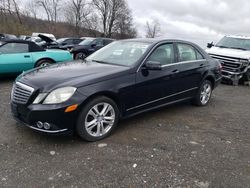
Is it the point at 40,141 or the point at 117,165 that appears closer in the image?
the point at 117,165

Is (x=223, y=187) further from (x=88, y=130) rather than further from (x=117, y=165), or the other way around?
(x=88, y=130)

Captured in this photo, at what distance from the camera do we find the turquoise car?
7.16 metres

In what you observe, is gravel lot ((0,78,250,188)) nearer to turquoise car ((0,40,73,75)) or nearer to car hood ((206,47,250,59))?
turquoise car ((0,40,73,75))

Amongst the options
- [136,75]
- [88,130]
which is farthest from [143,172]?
[136,75]

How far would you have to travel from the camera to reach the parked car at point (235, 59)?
29.8ft

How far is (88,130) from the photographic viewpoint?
3.55 metres

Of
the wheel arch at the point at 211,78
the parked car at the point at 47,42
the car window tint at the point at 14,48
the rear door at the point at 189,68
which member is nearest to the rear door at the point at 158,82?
the rear door at the point at 189,68

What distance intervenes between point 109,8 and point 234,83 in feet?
147

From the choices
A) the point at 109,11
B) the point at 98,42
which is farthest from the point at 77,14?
the point at 98,42

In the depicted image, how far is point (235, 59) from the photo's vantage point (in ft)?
30.1

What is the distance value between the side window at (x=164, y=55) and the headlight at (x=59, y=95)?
162 centimetres

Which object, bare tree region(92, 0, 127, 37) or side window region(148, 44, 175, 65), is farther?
bare tree region(92, 0, 127, 37)

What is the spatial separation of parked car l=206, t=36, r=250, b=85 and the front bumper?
7447 mm

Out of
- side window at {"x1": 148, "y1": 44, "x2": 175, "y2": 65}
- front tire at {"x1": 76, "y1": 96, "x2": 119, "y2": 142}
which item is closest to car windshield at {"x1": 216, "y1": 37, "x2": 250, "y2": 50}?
side window at {"x1": 148, "y1": 44, "x2": 175, "y2": 65}
